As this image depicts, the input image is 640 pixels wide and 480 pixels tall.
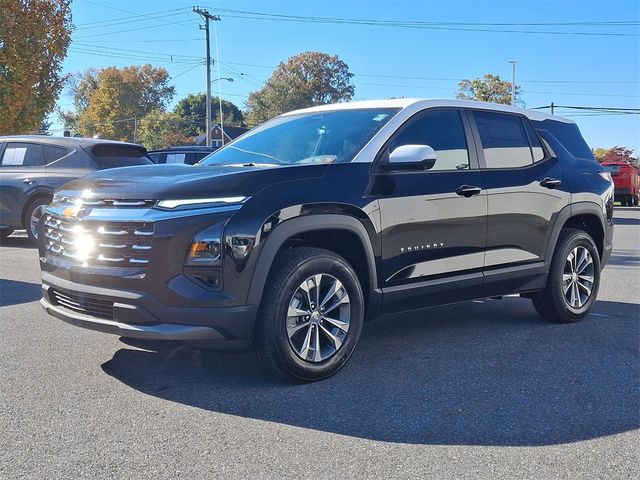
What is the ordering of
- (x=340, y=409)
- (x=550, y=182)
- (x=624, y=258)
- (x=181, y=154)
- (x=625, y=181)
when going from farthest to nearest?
(x=625, y=181)
(x=181, y=154)
(x=624, y=258)
(x=550, y=182)
(x=340, y=409)

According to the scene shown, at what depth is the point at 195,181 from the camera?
4.04 metres

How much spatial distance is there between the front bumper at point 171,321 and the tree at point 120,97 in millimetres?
78592

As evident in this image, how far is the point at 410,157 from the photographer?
4.57m

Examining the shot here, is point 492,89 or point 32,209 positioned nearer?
point 32,209

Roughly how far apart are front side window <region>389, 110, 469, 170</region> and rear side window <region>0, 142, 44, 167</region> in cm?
781

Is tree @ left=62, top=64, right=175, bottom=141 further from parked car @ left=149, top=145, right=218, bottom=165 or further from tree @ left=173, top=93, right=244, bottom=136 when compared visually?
parked car @ left=149, top=145, right=218, bottom=165

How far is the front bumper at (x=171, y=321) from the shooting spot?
3896 mm

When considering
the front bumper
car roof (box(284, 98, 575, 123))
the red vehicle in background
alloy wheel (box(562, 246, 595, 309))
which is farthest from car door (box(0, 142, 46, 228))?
the red vehicle in background

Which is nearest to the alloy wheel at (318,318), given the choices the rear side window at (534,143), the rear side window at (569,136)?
the rear side window at (534,143)

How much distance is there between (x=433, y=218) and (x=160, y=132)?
250 ft

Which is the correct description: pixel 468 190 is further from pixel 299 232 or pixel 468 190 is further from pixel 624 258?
pixel 624 258

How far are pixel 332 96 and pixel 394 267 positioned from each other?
67918 millimetres

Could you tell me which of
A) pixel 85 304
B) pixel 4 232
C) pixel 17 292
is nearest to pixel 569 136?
pixel 85 304

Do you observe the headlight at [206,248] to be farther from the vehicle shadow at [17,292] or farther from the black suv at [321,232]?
the vehicle shadow at [17,292]
